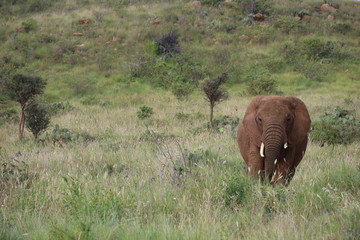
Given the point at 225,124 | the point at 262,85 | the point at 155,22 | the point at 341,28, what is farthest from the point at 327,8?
the point at 225,124

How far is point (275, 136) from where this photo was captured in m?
3.91

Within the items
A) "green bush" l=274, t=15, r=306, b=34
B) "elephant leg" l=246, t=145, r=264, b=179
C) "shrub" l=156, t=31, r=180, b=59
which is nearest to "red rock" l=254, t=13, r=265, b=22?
"green bush" l=274, t=15, r=306, b=34

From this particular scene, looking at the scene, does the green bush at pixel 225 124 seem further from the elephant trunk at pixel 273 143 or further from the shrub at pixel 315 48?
the shrub at pixel 315 48

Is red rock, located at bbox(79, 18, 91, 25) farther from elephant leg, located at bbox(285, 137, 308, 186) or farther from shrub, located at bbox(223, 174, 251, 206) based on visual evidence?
shrub, located at bbox(223, 174, 251, 206)

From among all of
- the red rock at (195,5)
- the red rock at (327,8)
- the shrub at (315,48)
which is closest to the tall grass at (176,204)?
the shrub at (315,48)

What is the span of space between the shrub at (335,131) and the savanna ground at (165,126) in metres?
0.31

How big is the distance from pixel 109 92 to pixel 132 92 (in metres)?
1.37

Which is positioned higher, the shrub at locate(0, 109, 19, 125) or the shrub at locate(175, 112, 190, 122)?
the shrub at locate(175, 112, 190, 122)

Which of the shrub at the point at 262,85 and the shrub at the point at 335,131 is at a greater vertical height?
the shrub at the point at 335,131

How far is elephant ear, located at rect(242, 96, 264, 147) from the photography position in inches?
172

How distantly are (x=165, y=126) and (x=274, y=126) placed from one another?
6.11 meters

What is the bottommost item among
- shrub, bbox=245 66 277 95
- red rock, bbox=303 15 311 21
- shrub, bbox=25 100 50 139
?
shrub, bbox=245 66 277 95

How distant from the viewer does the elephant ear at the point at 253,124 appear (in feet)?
14.3

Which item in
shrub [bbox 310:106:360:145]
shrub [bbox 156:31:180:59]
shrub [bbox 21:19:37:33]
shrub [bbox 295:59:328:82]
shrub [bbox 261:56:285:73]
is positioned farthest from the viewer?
shrub [bbox 21:19:37:33]
